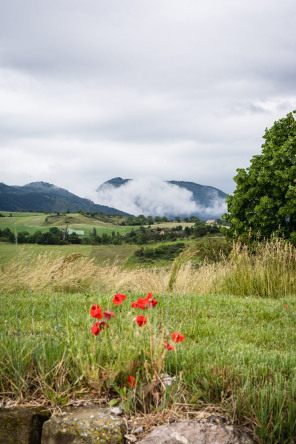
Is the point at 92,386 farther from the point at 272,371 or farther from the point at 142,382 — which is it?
the point at 272,371

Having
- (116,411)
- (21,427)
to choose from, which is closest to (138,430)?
(116,411)

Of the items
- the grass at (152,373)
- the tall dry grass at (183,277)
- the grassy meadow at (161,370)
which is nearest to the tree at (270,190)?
the tall dry grass at (183,277)

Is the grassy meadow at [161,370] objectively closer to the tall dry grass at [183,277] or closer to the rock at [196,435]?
the rock at [196,435]

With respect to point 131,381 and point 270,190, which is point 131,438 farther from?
point 270,190

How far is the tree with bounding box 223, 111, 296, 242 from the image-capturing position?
1683cm

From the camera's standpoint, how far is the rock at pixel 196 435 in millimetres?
2082

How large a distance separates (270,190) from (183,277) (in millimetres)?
10349

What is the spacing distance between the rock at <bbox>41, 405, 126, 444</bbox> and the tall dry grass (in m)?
4.72

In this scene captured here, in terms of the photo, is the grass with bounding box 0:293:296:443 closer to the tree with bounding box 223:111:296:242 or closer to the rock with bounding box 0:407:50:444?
the rock with bounding box 0:407:50:444

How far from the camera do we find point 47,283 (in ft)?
29.8

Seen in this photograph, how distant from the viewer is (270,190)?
707 inches

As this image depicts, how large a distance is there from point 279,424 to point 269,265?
6.47 metres

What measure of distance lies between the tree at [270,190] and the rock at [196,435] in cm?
1486

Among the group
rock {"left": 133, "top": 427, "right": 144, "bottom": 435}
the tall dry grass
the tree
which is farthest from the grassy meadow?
the tree
